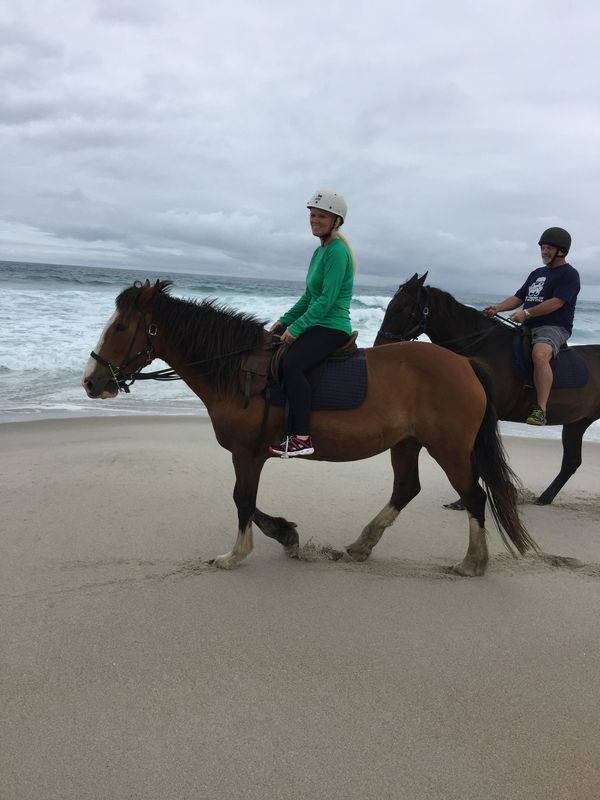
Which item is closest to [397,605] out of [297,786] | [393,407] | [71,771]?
[393,407]

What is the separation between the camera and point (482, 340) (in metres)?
5.11

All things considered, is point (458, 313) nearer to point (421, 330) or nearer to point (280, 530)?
point (421, 330)

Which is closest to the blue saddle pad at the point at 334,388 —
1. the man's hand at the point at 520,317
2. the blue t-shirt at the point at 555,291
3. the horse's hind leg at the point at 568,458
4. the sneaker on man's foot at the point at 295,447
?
the sneaker on man's foot at the point at 295,447

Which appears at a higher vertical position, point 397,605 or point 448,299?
point 448,299

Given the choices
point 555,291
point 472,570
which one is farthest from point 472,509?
point 555,291

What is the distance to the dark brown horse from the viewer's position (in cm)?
502

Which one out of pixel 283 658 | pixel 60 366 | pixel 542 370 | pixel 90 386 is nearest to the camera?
pixel 283 658

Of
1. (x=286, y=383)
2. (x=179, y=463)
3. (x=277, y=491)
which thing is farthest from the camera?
(x=179, y=463)

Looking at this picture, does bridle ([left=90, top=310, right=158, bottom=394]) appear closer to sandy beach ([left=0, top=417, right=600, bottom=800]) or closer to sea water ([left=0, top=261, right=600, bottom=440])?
sea water ([left=0, top=261, right=600, bottom=440])

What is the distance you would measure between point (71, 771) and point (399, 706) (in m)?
1.27

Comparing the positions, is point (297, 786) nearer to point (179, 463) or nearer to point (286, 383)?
point (286, 383)

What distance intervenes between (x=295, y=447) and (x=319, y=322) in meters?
0.78

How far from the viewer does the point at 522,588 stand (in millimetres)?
3416

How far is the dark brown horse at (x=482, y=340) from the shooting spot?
5.02 m
